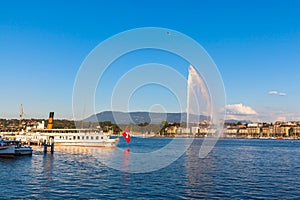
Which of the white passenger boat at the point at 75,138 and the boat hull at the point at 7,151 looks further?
the white passenger boat at the point at 75,138

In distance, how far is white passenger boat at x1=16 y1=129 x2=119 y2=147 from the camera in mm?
109500

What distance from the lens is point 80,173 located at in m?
45.0

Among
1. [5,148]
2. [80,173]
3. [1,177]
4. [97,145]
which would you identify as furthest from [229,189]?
A: [97,145]

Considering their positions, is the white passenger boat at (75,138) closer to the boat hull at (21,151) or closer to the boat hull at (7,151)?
the boat hull at (21,151)

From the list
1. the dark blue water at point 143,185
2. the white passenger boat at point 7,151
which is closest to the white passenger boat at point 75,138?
the white passenger boat at point 7,151

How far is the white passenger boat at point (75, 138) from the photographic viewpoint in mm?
109500

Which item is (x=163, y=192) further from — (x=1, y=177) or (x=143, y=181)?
(x=1, y=177)

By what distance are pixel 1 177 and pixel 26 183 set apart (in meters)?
5.92

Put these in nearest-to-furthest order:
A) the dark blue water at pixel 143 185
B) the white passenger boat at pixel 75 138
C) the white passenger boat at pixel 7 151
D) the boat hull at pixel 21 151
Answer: the dark blue water at pixel 143 185
the white passenger boat at pixel 7 151
the boat hull at pixel 21 151
the white passenger boat at pixel 75 138

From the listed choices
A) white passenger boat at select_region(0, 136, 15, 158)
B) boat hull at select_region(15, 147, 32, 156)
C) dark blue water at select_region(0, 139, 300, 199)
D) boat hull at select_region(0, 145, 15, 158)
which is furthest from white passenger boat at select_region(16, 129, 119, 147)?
dark blue water at select_region(0, 139, 300, 199)

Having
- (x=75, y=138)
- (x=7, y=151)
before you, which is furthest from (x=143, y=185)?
(x=75, y=138)

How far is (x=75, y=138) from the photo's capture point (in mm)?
112250

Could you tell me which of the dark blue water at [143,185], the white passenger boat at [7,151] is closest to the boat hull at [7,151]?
the white passenger boat at [7,151]

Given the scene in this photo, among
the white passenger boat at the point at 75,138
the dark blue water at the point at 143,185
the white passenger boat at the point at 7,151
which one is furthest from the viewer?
the white passenger boat at the point at 75,138
